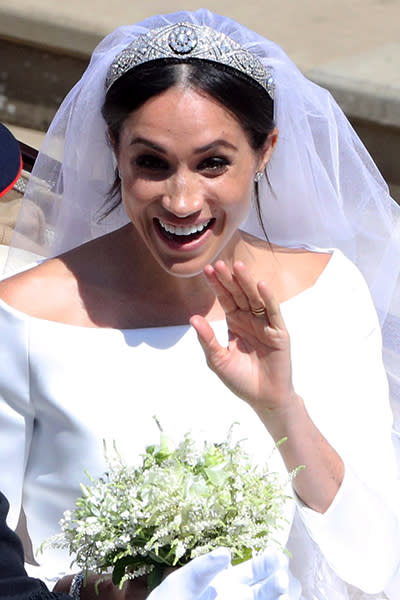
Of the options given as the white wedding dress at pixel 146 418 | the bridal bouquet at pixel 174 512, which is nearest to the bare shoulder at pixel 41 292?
the white wedding dress at pixel 146 418

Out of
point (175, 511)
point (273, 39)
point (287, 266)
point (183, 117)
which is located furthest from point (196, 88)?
point (273, 39)

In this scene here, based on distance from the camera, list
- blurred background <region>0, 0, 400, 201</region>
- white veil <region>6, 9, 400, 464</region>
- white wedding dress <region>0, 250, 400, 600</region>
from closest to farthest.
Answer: white wedding dress <region>0, 250, 400, 600</region> → white veil <region>6, 9, 400, 464</region> → blurred background <region>0, 0, 400, 201</region>

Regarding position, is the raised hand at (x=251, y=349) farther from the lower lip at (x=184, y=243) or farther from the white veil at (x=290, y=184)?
the white veil at (x=290, y=184)

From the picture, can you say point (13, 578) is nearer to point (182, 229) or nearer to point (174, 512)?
point (174, 512)

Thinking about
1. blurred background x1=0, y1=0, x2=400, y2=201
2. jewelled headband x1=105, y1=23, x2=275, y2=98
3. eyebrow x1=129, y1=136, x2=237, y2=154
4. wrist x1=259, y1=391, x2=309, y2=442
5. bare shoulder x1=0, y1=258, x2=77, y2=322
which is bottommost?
blurred background x1=0, y1=0, x2=400, y2=201

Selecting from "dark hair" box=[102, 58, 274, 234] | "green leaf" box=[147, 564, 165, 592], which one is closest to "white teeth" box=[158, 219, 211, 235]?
"dark hair" box=[102, 58, 274, 234]

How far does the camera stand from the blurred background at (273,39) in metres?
6.32

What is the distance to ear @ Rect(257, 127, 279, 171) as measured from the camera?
2496 mm

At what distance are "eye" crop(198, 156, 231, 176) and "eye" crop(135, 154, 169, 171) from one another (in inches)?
3.2

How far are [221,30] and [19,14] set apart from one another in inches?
179

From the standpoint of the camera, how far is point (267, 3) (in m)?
7.11

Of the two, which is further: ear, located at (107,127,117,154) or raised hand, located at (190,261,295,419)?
ear, located at (107,127,117,154)

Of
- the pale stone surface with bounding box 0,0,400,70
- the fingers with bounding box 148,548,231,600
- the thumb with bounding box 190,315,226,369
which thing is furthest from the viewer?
the pale stone surface with bounding box 0,0,400,70

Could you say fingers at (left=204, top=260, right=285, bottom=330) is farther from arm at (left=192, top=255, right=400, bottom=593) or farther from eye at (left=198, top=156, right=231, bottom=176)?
eye at (left=198, top=156, right=231, bottom=176)
